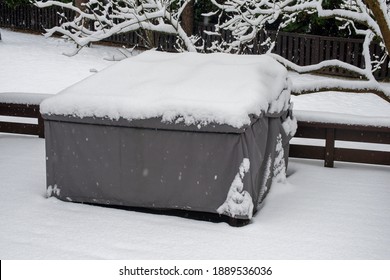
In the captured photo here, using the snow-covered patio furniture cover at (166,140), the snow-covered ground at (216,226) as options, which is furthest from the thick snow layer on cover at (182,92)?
the snow-covered ground at (216,226)

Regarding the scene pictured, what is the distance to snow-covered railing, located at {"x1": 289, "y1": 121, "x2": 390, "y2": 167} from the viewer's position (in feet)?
26.5

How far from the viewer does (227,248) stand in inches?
206

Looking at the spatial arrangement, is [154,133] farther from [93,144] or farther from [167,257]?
[167,257]

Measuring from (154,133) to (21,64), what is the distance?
15.0 meters

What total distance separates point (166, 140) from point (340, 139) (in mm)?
3310

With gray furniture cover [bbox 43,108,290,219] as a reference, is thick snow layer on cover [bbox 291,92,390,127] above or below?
below

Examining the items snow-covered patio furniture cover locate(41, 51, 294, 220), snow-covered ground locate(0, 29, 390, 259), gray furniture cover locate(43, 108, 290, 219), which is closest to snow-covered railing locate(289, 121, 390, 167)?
snow-covered ground locate(0, 29, 390, 259)

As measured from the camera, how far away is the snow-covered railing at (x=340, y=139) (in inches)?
318

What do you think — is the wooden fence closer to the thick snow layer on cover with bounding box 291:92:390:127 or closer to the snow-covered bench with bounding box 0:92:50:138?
the thick snow layer on cover with bounding box 291:92:390:127

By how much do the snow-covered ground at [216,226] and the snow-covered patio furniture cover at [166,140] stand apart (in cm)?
24

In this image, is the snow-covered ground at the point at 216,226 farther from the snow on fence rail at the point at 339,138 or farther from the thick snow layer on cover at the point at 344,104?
the thick snow layer on cover at the point at 344,104

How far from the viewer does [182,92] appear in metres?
6.00

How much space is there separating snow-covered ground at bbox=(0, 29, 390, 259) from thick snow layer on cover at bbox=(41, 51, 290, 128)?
100 cm
